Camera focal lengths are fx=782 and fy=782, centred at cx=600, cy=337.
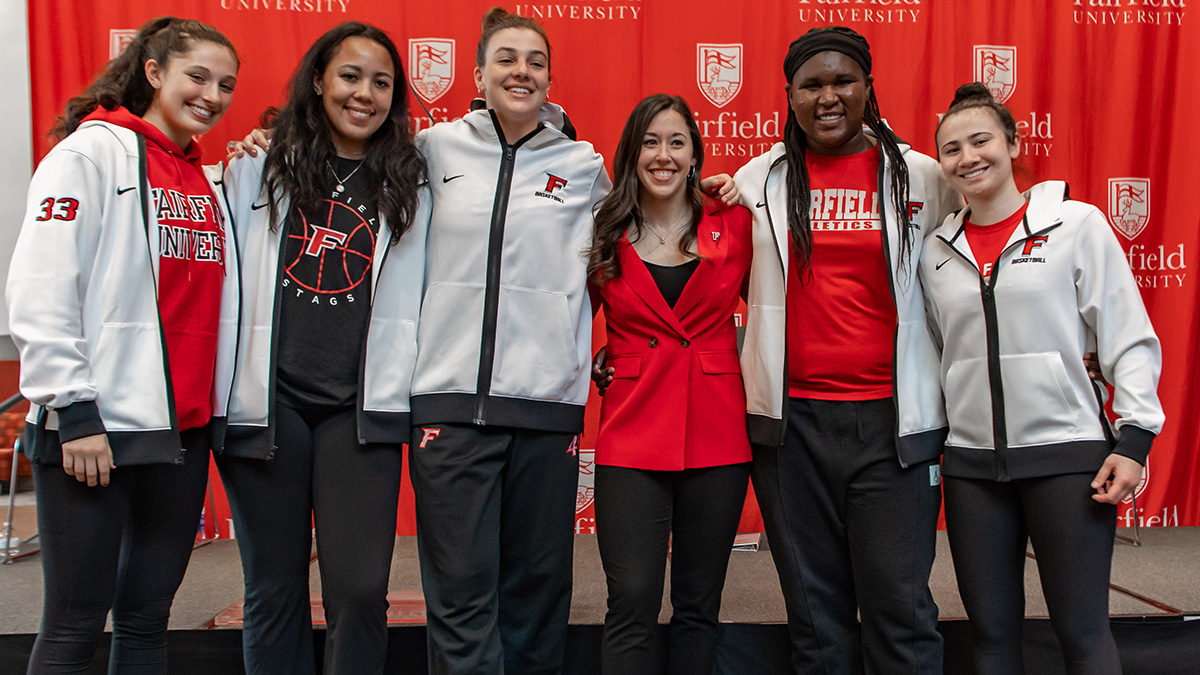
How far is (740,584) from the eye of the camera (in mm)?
2930

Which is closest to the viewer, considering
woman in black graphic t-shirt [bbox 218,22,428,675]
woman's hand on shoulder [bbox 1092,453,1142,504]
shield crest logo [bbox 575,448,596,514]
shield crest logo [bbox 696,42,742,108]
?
woman's hand on shoulder [bbox 1092,453,1142,504]

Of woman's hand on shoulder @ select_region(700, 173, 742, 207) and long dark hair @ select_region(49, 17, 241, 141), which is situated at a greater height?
long dark hair @ select_region(49, 17, 241, 141)

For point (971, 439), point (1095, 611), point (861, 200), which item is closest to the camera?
point (1095, 611)

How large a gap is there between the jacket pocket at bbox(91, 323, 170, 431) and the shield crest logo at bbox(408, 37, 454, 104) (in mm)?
2083

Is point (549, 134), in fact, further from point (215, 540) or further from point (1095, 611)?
point (215, 540)

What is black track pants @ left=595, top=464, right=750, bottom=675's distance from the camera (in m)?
1.78

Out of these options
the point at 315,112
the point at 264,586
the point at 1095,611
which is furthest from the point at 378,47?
the point at 1095,611

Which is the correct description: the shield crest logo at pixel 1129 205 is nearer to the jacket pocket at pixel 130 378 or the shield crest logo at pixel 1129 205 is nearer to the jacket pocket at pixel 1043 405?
the jacket pocket at pixel 1043 405

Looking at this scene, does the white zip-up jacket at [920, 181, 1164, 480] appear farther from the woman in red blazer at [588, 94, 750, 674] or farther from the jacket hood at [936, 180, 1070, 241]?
the woman in red blazer at [588, 94, 750, 674]

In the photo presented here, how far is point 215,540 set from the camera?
11.8ft

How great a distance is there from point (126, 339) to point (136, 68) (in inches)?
25.3

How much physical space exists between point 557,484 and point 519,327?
39 cm

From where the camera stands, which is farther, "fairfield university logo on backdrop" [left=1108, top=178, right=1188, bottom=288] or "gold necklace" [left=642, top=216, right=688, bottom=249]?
"fairfield university logo on backdrop" [left=1108, top=178, right=1188, bottom=288]

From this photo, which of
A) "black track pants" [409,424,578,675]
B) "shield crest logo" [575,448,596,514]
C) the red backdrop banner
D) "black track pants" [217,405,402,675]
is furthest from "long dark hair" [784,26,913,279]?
"shield crest logo" [575,448,596,514]
